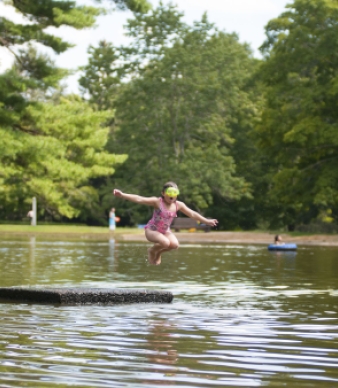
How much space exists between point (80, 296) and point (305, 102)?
38769mm

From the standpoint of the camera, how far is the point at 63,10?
3469 cm

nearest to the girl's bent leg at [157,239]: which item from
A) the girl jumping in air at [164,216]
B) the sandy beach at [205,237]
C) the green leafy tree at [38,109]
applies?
the girl jumping in air at [164,216]

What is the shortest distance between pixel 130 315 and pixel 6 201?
51.1 meters

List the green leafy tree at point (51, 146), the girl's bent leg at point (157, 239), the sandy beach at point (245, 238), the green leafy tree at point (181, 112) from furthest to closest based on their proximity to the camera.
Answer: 1. the green leafy tree at point (181, 112)
2. the sandy beach at point (245, 238)
3. the green leafy tree at point (51, 146)
4. the girl's bent leg at point (157, 239)

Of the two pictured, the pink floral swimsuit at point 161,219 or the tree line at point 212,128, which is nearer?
the pink floral swimsuit at point 161,219

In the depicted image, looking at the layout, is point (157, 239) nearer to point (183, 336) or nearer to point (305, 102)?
point (183, 336)

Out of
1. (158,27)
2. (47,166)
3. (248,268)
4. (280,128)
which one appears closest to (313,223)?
(280,128)

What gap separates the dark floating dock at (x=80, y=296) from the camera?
14445mm

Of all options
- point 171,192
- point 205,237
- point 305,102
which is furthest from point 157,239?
point 305,102

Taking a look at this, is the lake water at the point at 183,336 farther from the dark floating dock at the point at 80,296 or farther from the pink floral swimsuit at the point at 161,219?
the pink floral swimsuit at the point at 161,219

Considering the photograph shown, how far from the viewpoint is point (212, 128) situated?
68.0 metres

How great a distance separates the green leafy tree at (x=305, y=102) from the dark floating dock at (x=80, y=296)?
35.9 m

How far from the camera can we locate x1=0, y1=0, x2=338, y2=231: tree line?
5172cm

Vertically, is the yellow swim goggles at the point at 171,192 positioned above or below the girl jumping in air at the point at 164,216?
above
